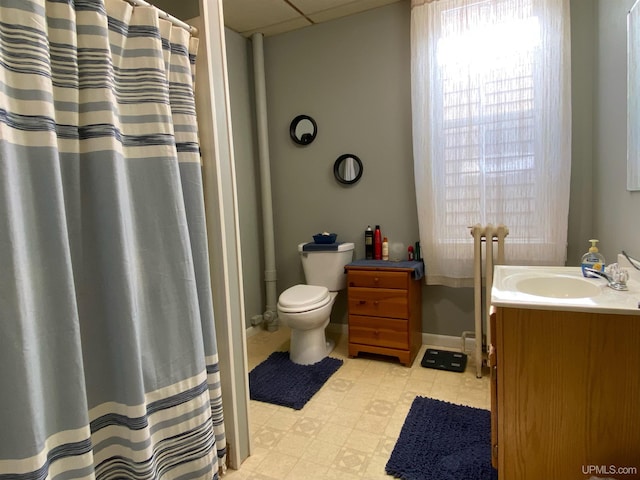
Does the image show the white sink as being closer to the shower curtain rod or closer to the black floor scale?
→ the black floor scale

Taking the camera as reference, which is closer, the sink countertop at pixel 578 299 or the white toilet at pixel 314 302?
the sink countertop at pixel 578 299

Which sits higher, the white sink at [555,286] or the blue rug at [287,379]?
the white sink at [555,286]

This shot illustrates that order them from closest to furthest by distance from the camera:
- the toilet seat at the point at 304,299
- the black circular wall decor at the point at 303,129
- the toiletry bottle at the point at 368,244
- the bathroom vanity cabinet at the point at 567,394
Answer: the bathroom vanity cabinet at the point at 567,394 < the toilet seat at the point at 304,299 < the toiletry bottle at the point at 368,244 < the black circular wall decor at the point at 303,129

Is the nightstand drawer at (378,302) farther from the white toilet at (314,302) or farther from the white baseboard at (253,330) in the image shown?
the white baseboard at (253,330)

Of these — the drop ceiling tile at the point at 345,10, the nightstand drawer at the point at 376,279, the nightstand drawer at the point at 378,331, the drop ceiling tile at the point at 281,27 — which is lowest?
the nightstand drawer at the point at 378,331

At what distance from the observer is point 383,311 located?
2.53 m

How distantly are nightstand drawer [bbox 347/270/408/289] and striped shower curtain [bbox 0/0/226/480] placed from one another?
1.37 meters

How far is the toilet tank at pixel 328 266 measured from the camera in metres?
2.77

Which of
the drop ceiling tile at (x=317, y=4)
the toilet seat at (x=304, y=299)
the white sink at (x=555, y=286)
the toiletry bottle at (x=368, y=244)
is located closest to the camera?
the white sink at (x=555, y=286)

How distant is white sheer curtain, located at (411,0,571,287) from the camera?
2.20 meters

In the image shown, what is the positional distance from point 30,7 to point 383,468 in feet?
6.46

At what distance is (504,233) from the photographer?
225 centimetres

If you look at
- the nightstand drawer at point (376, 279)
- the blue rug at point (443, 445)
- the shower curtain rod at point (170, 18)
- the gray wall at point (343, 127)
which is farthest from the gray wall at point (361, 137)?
the shower curtain rod at point (170, 18)

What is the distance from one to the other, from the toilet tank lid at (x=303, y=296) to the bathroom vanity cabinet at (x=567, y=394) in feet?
4.60
